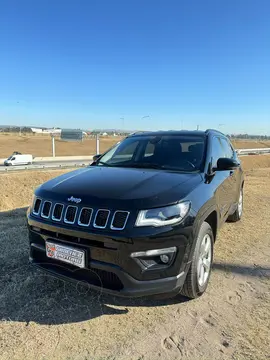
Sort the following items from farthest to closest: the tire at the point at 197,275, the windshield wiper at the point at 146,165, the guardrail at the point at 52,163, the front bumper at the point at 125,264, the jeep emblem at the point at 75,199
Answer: the guardrail at the point at 52,163
the windshield wiper at the point at 146,165
the tire at the point at 197,275
the jeep emblem at the point at 75,199
the front bumper at the point at 125,264

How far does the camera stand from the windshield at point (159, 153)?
381 cm

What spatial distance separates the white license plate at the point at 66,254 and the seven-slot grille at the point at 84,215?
0.80ft

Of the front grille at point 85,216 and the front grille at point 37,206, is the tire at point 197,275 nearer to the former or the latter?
the front grille at point 85,216

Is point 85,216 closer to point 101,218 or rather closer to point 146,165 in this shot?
point 101,218

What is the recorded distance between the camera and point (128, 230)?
2.53m

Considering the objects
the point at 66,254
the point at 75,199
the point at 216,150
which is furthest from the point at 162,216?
the point at 216,150

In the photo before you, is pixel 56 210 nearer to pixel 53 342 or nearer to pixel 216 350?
pixel 53 342

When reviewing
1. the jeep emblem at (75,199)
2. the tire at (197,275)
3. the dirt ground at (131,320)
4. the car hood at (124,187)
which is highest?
the car hood at (124,187)

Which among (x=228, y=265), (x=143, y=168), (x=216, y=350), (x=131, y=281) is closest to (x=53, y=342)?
(x=131, y=281)

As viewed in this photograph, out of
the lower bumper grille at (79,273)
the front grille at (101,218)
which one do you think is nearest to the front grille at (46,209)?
the lower bumper grille at (79,273)

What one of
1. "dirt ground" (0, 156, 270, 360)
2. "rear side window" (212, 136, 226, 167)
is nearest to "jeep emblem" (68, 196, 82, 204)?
"dirt ground" (0, 156, 270, 360)

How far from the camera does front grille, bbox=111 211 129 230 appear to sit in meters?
2.56

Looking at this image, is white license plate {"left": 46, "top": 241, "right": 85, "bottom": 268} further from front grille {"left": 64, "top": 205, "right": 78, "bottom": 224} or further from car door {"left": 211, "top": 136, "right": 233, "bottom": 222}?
car door {"left": 211, "top": 136, "right": 233, "bottom": 222}

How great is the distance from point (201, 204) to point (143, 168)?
3.17 ft
